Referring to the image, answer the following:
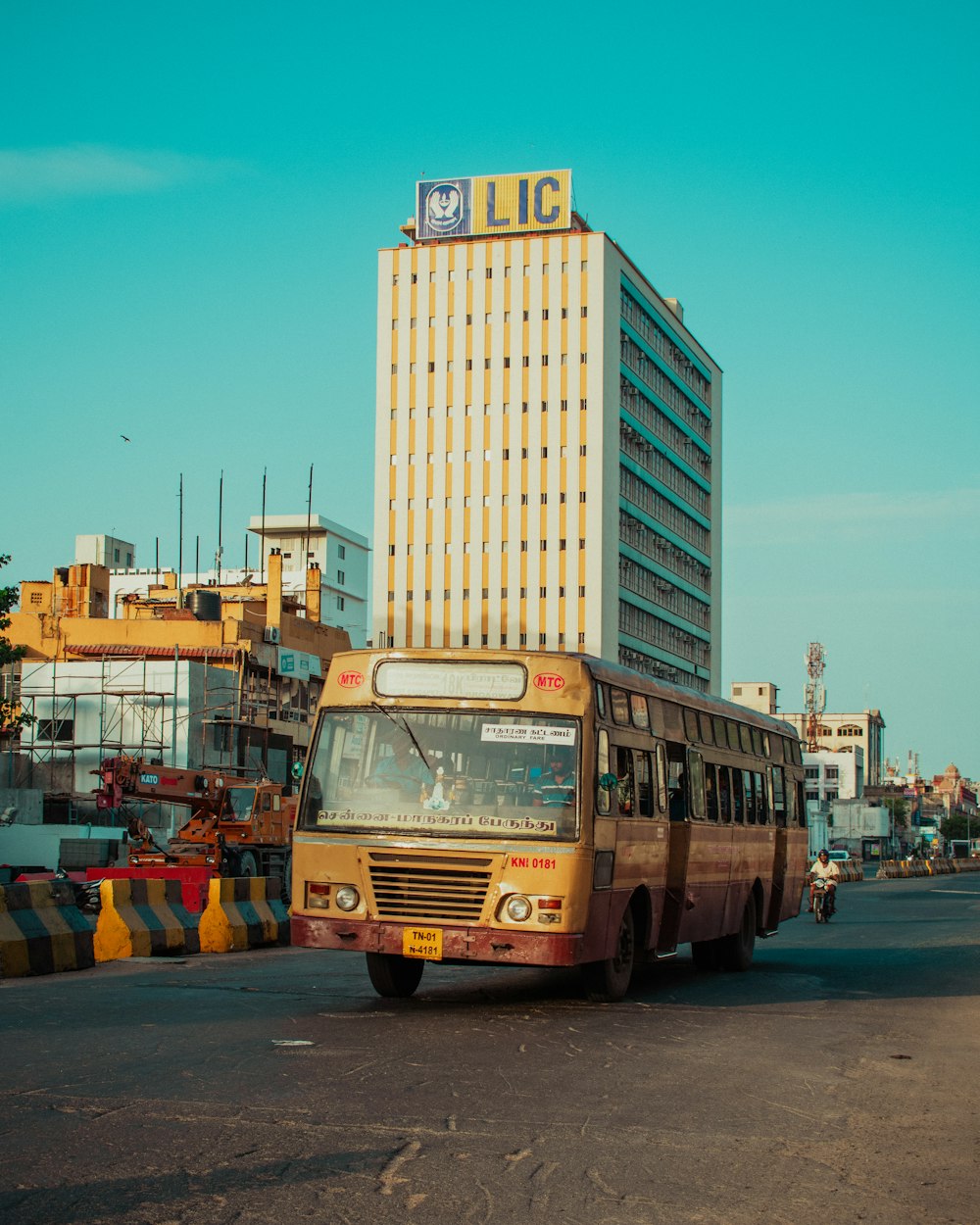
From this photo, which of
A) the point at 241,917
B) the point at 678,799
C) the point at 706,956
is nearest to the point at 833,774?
the point at 241,917

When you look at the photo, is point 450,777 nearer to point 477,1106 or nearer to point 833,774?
point 477,1106

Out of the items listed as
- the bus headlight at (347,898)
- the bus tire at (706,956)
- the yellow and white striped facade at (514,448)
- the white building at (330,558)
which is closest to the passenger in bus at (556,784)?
the bus headlight at (347,898)

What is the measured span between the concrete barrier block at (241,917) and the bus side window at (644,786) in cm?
764

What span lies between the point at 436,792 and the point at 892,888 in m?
49.2

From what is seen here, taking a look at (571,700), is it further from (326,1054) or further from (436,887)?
(326,1054)

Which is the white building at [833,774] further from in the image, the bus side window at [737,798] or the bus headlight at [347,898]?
the bus headlight at [347,898]

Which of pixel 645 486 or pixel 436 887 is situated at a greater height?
pixel 645 486

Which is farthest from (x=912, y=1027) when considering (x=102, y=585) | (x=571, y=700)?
(x=102, y=585)

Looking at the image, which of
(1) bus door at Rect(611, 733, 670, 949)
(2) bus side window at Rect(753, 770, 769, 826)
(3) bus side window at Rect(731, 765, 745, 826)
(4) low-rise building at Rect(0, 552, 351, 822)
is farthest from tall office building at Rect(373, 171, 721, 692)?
(1) bus door at Rect(611, 733, 670, 949)

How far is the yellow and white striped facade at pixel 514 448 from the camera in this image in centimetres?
10188

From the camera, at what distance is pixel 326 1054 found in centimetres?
1003

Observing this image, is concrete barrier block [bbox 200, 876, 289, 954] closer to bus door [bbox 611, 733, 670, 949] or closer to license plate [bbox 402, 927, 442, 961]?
bus door [bbox 611, 733, 670, 949]

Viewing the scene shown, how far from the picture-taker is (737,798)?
59.5ft

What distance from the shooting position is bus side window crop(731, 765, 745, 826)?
17.9 m
